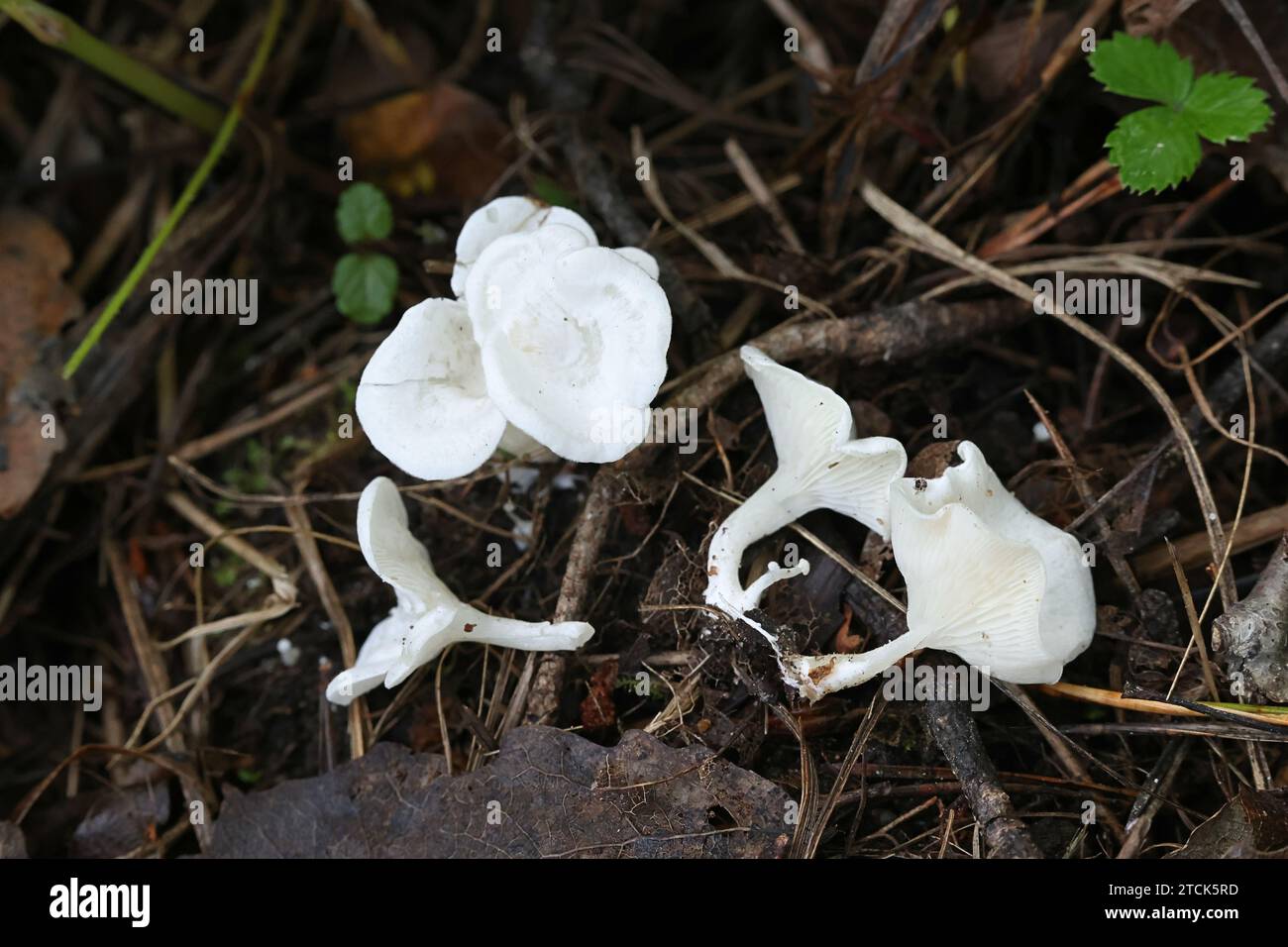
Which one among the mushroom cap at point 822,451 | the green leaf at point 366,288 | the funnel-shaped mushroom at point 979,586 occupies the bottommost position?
the funnel-shaped mushroom at point 979,586

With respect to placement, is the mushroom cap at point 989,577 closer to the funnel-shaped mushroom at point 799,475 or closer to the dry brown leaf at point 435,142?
the funnel-shaped mushroom at point 799,475

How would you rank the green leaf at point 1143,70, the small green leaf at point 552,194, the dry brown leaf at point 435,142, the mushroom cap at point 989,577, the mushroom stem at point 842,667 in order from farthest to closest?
the dry brown leaf at point 435,142, the small green leaf at point 552,194, the green leaf at point 1143,70, the mushroom stem at point 842,667, the mushroom cap at point 989,577

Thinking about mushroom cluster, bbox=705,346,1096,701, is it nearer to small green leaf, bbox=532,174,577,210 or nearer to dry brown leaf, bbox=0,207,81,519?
small green leaf, bbox=532,174,577,210

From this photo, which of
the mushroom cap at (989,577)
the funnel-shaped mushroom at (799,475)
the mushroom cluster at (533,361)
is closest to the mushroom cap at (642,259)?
the mushroom cluster at (533,361)

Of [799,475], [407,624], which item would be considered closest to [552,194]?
[799,475]

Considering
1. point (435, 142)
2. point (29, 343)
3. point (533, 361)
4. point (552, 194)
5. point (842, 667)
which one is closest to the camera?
point (842, 667)

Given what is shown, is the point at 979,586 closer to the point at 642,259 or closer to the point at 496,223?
the point at 642,259
